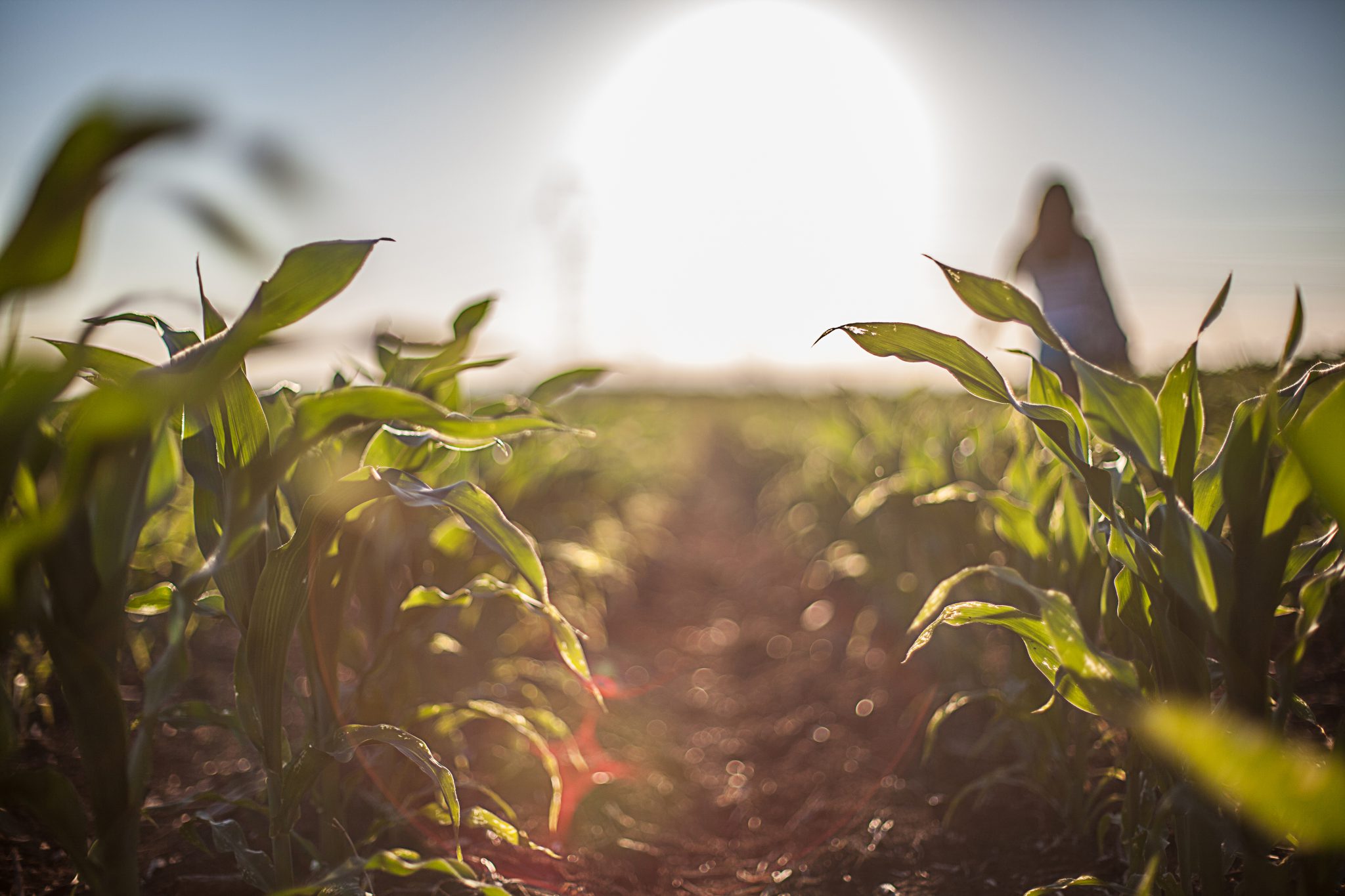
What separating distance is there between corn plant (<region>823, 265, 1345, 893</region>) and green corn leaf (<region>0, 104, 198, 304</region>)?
90 cm

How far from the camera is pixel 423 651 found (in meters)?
1.91

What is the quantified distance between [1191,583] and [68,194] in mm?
1348

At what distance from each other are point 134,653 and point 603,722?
151cm

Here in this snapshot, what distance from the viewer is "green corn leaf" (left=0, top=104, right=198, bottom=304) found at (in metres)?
0.56

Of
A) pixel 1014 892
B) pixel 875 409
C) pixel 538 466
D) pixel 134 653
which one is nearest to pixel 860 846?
pixel 1014 892

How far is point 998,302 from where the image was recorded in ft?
3.62

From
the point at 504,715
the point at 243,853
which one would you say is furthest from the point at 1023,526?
the point at 243,853

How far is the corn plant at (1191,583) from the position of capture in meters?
0.88

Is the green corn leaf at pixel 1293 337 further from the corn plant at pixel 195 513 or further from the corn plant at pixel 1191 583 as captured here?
the corn plant at pixel 195 513

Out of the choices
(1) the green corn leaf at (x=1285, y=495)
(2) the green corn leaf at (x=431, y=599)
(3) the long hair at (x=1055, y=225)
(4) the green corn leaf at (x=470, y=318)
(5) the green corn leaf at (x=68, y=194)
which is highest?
(3) the long hair at (x=1055, y=225)

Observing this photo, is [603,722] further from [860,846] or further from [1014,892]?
[1014,892]

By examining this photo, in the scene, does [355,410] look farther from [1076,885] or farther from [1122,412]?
[1076,885]

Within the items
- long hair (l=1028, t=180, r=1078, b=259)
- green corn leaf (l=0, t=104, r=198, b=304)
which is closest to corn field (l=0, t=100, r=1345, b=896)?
green corn leaf (l=0, t=104, r=198, b=304)

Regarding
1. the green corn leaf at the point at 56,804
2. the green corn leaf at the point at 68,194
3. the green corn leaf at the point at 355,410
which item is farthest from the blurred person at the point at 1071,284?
the green corn leaf at the point at 56,804
